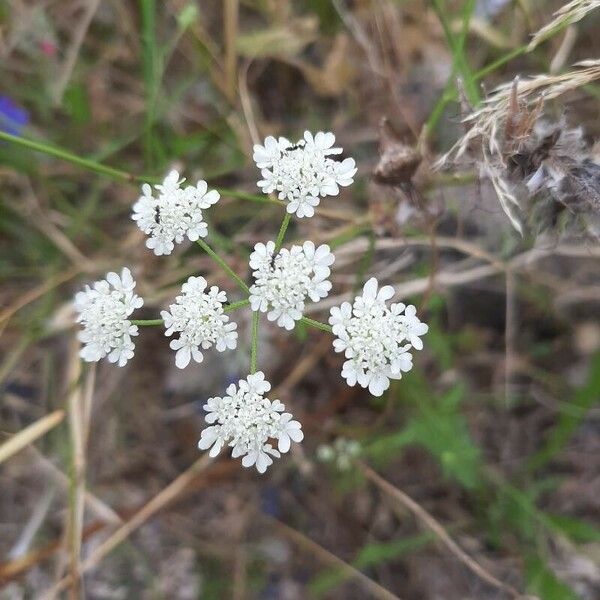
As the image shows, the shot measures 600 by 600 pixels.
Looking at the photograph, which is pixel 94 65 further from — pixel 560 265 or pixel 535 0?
pixel 560 265

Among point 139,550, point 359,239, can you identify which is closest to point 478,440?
point 359,239

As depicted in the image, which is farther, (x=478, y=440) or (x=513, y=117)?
(x=478, y=440)

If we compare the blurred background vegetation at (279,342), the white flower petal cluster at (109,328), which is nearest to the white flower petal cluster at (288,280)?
the white flower petal cluster at (109,328)

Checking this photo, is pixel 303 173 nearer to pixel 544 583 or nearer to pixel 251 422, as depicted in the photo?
pixel 251 422

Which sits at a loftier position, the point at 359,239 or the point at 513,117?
the point at 359,239

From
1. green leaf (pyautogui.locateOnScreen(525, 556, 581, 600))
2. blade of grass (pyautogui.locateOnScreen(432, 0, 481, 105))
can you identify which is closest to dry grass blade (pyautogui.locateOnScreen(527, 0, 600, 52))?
blade of grass (pyautogui.locateOnScreen(432, 0, 481, 105))

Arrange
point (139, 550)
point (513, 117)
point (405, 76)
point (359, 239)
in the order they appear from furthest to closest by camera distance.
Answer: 1. point (405, 76)
2. point (139, 550)
3. point (359, 239)
4. point (513, 117)
